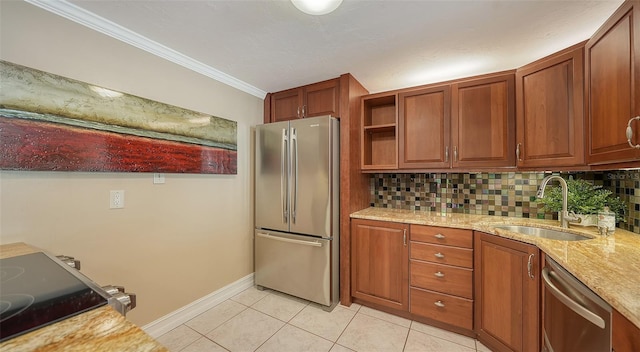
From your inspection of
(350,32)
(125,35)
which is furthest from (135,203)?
(350,32)

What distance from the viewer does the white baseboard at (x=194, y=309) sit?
189 cm

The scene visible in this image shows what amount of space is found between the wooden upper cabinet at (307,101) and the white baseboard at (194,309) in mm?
1932

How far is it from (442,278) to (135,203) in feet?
8.18

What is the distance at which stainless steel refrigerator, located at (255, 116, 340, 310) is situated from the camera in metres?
2.26

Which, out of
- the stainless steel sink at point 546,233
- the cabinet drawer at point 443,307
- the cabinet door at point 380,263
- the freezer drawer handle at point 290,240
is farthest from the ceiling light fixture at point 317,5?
the cabinet drawer at point 443,307

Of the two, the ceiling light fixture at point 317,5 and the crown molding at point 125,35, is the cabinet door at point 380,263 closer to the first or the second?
the ceiling light fixture at point 317,5

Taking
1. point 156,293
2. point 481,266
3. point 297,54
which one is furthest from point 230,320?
point 297,54

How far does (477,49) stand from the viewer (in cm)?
188

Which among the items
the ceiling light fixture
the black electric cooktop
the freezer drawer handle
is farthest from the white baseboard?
the ceiling light fixture

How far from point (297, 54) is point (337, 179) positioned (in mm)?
1179

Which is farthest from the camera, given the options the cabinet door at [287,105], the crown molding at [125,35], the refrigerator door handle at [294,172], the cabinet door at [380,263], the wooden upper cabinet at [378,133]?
the cabinet door at [287,105]

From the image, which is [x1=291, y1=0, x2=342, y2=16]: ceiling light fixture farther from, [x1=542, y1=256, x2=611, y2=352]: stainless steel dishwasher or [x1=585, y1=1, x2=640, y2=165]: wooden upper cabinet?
[x1=542, y1=256, x2=611, y2=352]: stainless steel dishwasher

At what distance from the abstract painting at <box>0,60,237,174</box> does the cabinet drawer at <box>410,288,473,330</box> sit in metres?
2.25

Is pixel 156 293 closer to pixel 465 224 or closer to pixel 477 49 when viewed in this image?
pixel 465 224
